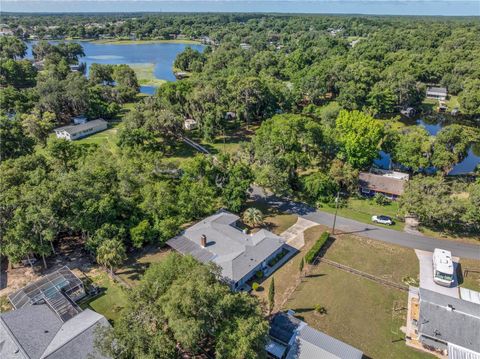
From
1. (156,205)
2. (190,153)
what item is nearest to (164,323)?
(156,205)

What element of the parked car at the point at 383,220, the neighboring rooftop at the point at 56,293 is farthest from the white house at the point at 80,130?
the parked car at the point at 383,220

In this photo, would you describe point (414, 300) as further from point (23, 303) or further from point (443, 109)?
point (443, 109)

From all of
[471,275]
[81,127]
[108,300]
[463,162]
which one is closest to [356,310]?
[471,275]

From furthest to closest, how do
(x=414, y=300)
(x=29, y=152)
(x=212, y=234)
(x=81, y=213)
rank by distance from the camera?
(x=29, y=152), (x=212, y=234), (x=81, y=213), (x=414, y=300)

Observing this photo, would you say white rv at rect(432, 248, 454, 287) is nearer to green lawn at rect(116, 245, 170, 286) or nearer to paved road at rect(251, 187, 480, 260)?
paved road at rect(251, 187, 480, 260)

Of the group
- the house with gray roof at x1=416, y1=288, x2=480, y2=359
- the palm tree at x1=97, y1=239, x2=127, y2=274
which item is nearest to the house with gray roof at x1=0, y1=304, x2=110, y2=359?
the palm tree at x1=97, y1=239, x2=127, y2=274

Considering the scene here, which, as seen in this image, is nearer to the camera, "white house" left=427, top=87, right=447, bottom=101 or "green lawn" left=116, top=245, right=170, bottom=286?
"green lawn" left=116, top=245, right=170, bottom=286

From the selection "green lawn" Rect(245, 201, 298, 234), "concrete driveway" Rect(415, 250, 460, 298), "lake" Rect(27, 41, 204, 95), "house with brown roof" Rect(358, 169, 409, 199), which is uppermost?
"lake" Rect(27, 41, 204, 95)
